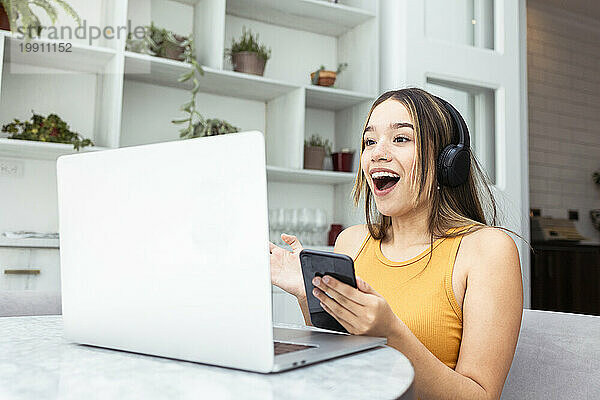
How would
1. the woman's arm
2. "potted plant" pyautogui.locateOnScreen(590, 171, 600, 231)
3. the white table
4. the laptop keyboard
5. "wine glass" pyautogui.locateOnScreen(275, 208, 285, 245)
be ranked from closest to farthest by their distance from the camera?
the white table, the laptop keyboard, the woman's arm, "wine glass" pyautogui.locateOnScreen(275, 208, 285, 245), "potted plant" pyautogui.locateOnScreen(590, 171, 600, 231)

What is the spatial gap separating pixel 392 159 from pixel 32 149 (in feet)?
5.47

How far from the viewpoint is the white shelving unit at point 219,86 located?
8.34ft

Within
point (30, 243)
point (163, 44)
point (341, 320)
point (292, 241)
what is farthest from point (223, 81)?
point (341, 320)

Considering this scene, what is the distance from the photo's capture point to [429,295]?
1171mm

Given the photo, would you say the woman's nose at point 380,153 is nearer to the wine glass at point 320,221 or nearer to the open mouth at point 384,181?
the open mouth at point 384,181

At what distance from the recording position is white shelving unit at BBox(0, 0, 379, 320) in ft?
8.34

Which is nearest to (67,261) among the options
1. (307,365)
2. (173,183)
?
(173,183)

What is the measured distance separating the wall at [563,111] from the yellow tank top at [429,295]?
3835 mm

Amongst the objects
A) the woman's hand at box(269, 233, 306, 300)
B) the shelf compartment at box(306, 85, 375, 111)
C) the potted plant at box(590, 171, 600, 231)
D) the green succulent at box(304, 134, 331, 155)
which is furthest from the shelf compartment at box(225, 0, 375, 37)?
the potted plant at box(590, 171, 600, 231)

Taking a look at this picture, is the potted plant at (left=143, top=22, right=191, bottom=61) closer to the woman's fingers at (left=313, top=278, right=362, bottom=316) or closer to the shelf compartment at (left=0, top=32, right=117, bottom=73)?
the shelf compartment at (left=0, top=32, right=117, bottom=73)

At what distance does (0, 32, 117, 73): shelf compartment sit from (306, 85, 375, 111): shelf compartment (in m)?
0.99

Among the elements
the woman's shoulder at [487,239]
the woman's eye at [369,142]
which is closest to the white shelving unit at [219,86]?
the woman's eye at [369,142]

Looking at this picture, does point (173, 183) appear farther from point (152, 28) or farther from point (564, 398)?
point (152, 28)

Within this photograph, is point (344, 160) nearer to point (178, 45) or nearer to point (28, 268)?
point (178, 45)
